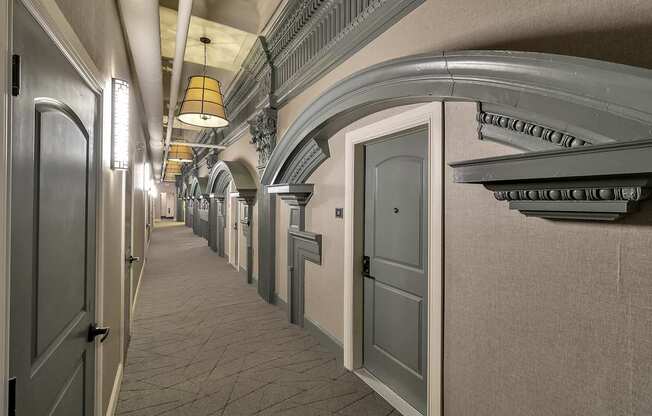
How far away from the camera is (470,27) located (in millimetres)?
1711

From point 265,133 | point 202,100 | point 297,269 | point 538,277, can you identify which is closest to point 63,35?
point 538,277

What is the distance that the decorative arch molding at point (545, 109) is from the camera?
40.6 inches

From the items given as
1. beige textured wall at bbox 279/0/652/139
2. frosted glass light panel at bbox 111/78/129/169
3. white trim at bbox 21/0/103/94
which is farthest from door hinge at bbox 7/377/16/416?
beige textured wall at bbox 279/0/652/139

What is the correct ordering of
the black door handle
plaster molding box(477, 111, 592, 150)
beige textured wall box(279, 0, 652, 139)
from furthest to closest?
the black door handle
plaster molding box(477, 111, 592, 150)
beige textured wall box(279, 0, 652, 139)

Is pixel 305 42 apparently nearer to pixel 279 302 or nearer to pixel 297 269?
pixel 297 269

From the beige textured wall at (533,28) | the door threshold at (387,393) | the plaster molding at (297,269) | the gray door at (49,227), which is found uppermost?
the beige textured wall at (533,28)

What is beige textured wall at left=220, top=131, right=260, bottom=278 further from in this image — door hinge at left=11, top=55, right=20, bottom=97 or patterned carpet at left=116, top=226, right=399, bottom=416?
door hinge at left=11, top=55, right=20, bottom=97

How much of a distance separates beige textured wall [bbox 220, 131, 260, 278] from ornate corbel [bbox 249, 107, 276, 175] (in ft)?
2.33

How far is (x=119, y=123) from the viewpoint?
1954 mm

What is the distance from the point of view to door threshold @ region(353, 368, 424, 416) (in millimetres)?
2236

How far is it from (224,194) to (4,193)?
771cm

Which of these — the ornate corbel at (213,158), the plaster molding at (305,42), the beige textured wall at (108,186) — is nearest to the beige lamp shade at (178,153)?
the ornate corbel at (213,158)

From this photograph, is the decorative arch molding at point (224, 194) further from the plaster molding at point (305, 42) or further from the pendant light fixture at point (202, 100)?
the pendant light fixture at point (202, 100)

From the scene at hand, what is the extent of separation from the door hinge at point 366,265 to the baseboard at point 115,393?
6.80ft
